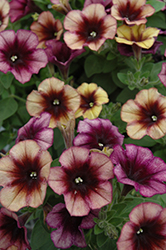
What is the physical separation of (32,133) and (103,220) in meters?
0.39

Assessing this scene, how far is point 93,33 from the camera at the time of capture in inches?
50.7

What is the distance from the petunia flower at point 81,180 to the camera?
0.81 m

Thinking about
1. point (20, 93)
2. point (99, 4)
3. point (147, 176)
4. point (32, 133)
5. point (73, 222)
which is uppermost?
point (99, 4)

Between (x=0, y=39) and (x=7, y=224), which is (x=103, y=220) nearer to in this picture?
(x=7, y=224)

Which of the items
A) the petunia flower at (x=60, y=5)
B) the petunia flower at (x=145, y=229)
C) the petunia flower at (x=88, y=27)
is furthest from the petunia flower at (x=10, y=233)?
the petunia flower at (x=60, y=5)

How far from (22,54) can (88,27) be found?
1.09 ft

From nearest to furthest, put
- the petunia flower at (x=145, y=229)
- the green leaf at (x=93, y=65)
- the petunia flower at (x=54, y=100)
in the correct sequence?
the petunia flower at (x=145, y=229) < the petunia flower at (x=54, y=100) < the green leaf at (x=93, y=65)

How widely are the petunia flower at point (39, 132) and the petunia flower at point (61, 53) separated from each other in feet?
1.18

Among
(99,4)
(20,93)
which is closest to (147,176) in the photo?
(99,4)

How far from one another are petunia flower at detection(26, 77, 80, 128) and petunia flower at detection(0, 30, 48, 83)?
0.09 meters

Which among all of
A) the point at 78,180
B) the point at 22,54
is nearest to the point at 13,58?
the point at 22,54

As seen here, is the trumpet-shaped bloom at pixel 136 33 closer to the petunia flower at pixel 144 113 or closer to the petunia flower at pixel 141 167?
the petunia flower at pixel 144 113

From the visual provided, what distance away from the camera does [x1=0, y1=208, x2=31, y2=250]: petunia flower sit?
0.93 m

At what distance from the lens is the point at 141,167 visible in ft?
2.89
